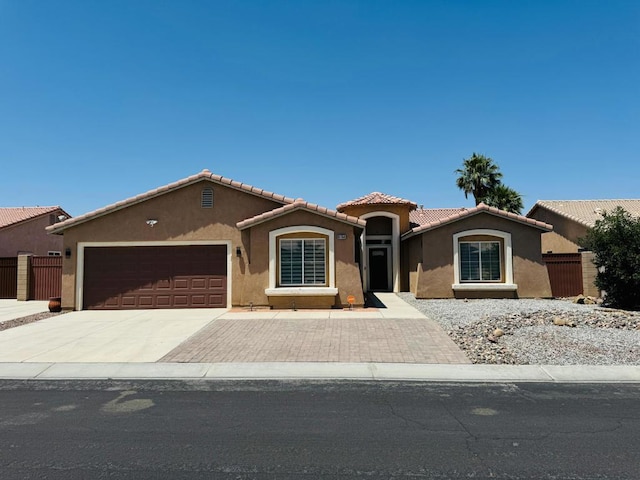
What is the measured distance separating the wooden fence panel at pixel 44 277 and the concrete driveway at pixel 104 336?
6.08m

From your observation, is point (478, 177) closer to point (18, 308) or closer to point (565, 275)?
Result: point (565, 275)

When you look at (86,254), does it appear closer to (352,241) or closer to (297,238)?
(297,238)

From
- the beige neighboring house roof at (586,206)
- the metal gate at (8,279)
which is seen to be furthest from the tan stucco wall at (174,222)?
the beige neighboring house roof at (586,206)

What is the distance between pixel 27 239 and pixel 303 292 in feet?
73.6

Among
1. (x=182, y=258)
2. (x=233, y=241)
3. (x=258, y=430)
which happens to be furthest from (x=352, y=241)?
(x=258, y=430)

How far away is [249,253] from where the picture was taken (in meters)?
16.5

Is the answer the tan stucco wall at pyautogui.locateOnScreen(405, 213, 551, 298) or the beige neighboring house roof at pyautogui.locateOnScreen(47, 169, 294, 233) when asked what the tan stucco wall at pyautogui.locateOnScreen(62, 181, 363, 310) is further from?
the tan stucco wall at pyautogui.locateOnScreen(405, 213, 551, 298)

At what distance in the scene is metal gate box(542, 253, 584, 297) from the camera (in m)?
19.6

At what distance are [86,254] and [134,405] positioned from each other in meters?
12.5

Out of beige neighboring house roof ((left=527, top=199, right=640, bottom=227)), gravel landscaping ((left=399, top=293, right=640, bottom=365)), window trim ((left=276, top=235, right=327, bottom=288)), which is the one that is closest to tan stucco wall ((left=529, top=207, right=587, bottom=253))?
beige neighboring house roof ((left=527, top=199, right=640, bottom=227))

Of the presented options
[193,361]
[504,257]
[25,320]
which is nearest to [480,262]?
[504,257]

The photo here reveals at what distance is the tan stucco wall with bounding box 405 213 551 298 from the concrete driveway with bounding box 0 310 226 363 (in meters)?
8.41

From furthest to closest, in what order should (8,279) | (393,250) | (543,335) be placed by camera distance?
(393,250) → (8,279) → (543,335)

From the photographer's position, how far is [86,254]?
1723 cm
